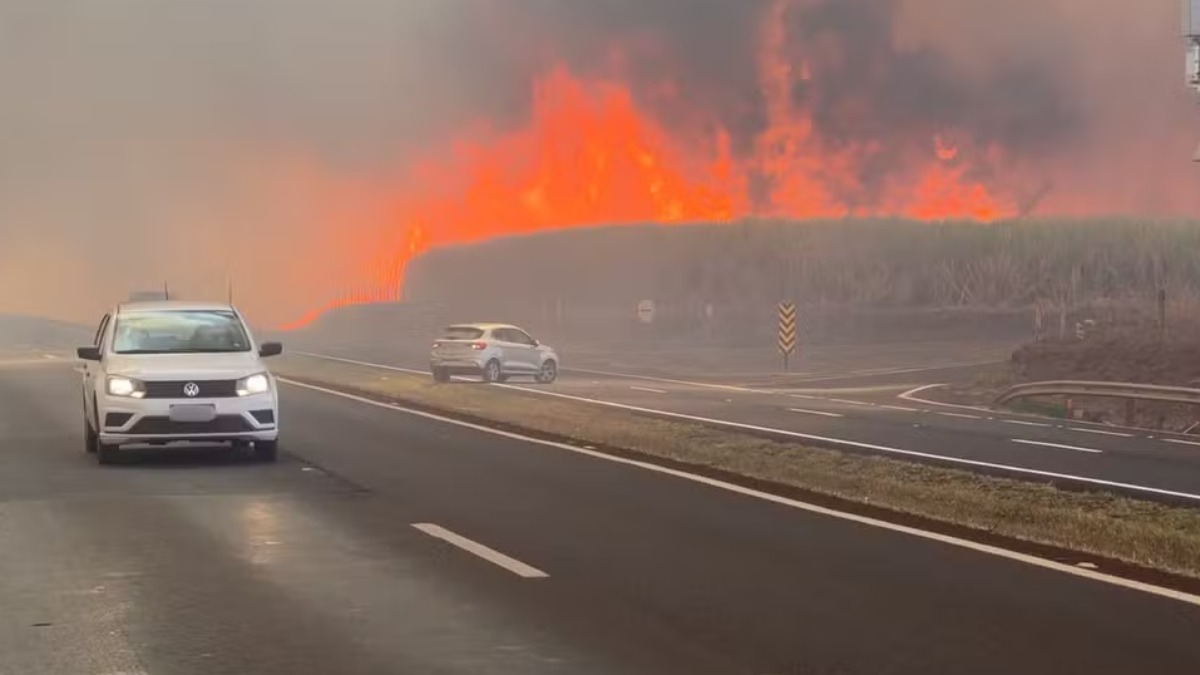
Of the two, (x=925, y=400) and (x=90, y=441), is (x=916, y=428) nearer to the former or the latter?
(x=925, y=400)

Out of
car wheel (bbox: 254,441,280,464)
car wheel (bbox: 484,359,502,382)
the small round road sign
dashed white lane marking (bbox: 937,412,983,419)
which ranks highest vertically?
the small round road sign

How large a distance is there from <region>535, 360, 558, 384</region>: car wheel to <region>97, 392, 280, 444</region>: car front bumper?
2301cm

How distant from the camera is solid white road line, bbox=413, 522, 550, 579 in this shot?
879cm

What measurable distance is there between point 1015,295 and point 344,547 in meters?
181

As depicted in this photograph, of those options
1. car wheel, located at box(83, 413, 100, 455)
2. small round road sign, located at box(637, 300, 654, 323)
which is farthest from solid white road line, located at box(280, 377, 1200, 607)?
small round road sign, located at box(637, 300, 654, 323)

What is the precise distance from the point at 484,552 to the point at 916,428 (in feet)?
51.9

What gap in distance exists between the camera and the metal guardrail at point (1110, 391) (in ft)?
85.7

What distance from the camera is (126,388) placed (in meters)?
14.9

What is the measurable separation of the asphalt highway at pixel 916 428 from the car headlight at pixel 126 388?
9041 millimetres

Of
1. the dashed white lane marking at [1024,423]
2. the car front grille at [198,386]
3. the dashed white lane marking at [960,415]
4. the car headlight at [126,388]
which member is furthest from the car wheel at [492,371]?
the car headlight at [126,388]

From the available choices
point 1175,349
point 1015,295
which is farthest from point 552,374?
point 1015,295

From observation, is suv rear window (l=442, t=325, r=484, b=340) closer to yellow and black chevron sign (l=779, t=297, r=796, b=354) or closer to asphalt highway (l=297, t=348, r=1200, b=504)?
asphalt highway (l=297, t=348, r=1200, b=504)

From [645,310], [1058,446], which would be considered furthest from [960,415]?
[645,310]

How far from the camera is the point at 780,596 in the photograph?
26.4ft
